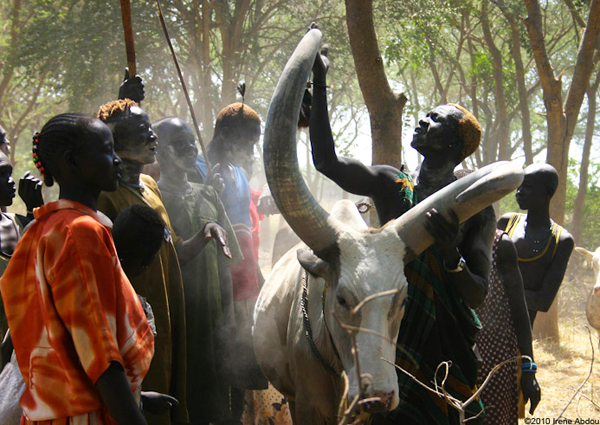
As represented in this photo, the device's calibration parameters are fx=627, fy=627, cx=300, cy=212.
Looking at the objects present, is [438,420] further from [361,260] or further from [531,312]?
[531,312]

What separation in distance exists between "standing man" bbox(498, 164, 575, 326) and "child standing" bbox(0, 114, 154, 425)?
365cm

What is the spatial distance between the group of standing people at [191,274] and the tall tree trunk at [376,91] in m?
0.99

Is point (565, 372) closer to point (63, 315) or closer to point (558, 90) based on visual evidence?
point (558, 90)

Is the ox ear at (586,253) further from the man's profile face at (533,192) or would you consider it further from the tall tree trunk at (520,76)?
the tall tree trunk at (520,76)

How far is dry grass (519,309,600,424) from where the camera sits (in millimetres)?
5893

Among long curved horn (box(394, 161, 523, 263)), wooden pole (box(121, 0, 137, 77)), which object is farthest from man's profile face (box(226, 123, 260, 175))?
long curved horn (box(394, 161, 523, 263))

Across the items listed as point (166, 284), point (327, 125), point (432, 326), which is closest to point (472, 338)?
point (432, 326)

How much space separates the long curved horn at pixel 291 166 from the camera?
2711mm

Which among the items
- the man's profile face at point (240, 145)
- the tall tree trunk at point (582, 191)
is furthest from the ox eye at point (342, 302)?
the tall tree trunk at point (582, 191)

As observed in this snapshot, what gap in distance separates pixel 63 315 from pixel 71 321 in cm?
3

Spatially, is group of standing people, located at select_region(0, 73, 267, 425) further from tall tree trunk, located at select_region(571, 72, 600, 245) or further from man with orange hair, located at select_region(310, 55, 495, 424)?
tall tree trunk, located at select_region(571, 72, 600, 245)

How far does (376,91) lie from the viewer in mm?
5176

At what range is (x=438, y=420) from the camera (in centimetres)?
308

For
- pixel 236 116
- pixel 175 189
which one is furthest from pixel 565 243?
pixel 175 189
